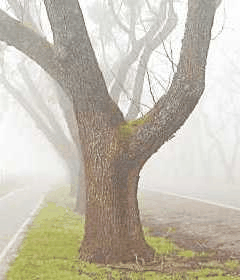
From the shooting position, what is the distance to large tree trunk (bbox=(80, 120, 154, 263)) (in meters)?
9.32

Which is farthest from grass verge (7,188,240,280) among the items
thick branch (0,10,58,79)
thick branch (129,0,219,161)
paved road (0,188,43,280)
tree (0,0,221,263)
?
thick branch (0,10,58,79)

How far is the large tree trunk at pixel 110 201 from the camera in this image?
932 centimetres

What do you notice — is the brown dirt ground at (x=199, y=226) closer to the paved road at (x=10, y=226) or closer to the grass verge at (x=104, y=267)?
the grass verge at (x=104, y=267)

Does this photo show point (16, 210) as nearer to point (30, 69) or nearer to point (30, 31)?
point (30, 69)

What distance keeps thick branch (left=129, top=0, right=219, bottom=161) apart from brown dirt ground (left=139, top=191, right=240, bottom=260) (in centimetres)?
281

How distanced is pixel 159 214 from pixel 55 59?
10.0 metres

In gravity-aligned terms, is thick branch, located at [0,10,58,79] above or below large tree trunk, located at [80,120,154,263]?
above

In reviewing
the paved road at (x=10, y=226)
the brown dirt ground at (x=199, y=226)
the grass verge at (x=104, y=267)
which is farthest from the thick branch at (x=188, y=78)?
the paved road at (x=10, y=226)

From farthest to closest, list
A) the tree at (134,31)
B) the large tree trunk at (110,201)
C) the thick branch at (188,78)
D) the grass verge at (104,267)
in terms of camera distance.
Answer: the tree at (134,31) → the large tree trunk at (110,201) → the thick branch at (188,78) → the grass verge at (104,267)

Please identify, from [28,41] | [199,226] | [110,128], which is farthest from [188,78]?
[199,226]

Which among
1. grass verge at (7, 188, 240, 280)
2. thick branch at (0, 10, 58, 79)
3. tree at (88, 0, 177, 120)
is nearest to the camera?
grass verge at (7, 188, 240, 280)

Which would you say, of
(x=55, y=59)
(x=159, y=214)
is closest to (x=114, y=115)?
(x=55, y=59)

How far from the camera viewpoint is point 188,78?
29.2ft

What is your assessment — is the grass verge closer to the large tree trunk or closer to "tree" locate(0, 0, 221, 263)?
the large tree trunk
